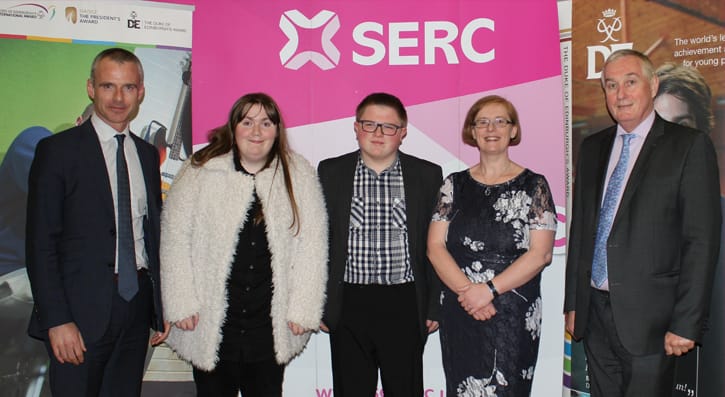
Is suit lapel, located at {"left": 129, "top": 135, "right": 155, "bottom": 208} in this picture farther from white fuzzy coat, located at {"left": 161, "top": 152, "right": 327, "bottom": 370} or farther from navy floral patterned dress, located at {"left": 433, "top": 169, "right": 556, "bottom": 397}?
navy floral patterned dress, located at {"left": 433, "top": 169, "right": 556, "bottom": 397}

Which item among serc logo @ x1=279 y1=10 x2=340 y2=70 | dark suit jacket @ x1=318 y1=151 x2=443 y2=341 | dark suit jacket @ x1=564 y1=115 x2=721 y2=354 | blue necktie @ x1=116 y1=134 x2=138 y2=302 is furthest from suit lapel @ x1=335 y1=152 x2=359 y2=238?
dark suit jacket @ x1=564 y1=115 x2=721 y2=354

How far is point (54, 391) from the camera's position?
224 cm

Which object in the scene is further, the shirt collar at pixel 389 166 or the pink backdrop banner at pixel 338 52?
the pink backdrop banner at pixel 338 52

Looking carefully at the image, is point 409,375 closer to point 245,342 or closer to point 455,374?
point 455,374

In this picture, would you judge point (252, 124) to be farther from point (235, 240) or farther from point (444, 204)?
point (444, 204)

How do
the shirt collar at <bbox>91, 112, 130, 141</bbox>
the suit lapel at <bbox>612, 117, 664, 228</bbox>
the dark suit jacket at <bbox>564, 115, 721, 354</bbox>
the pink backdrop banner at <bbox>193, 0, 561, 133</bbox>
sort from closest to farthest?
the dark suit jacket at <bbox>564, 115, 721, 354</bbox>
the suit lapel at <bbox>612, 117, 664, 228</bbox>
the shirt collar at <bbox>91, 112, 130, 141</bbox>
the pink backdrop banner at <bbox>193, 0, 561, 133</bbox>

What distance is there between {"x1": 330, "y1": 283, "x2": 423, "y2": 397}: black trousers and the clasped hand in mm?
234

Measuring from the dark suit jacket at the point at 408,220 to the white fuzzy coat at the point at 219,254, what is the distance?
0.63ft

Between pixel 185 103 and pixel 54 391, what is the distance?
1.63 metres

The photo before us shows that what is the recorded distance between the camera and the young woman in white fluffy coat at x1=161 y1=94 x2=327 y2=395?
2189 mm

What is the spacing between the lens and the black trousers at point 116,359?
2.23 metres

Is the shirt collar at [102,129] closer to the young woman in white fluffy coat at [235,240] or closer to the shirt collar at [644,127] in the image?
the young woman in white fluffy coat at [235,240]

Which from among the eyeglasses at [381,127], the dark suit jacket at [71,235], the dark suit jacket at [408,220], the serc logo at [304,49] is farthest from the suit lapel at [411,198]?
the dark suit jacket at [71,235]

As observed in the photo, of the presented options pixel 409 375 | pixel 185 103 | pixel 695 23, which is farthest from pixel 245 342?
pixel 695 23
